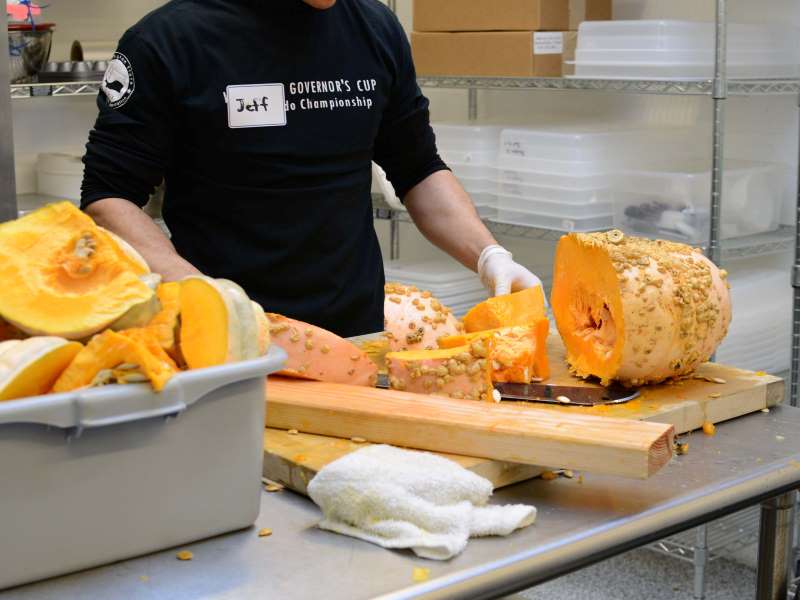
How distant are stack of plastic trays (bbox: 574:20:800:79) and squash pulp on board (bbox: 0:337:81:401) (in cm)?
207

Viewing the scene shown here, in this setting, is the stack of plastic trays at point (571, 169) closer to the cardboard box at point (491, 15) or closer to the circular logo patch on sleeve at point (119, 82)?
the cardboard box at point (491, 15)

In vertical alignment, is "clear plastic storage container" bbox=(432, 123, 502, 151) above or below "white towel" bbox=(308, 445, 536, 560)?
above

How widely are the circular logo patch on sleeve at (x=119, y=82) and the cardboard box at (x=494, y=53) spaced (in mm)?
1423

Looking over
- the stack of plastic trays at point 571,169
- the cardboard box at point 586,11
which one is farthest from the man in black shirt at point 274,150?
the cardboard box at point 586,11

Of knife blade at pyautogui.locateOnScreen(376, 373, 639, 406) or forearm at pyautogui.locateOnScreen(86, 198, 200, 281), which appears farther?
forearm at pyautogui.locateOnScreen(86, 198, 200, 281)

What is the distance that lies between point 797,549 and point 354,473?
1.80m

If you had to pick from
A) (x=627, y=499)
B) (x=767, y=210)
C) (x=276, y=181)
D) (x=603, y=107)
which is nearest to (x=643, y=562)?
(x=767, y=210)

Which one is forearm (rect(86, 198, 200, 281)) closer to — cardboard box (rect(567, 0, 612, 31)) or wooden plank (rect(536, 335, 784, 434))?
wooden plank (rect(536, 335, 784, 434))

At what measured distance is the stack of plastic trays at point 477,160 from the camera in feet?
9.89

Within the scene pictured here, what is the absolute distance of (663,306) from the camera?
4.59 ft

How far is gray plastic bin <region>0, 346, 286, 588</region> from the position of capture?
0.81 metres

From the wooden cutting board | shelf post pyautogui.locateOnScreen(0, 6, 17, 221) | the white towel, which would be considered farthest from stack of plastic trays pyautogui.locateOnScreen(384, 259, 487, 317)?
the white towel

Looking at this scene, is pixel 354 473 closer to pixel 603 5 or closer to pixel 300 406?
pixel 300 406

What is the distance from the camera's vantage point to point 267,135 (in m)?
1.78
